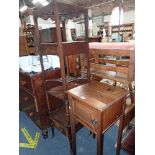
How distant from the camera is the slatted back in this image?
1361 millimetres

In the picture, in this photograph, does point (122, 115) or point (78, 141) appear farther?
point (78, 141)

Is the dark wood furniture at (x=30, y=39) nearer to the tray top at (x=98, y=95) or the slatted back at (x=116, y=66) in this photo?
the slatted back at (x=116, y=66)

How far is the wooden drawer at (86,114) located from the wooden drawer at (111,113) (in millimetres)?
60

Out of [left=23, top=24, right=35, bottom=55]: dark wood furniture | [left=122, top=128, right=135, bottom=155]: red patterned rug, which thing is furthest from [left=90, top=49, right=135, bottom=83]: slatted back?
[left=23, top=24, right=35, bottom=55]: dark wood furniture

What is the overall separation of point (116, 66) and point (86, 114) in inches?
26.1

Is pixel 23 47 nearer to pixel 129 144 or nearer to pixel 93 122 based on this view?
pixel 93 122

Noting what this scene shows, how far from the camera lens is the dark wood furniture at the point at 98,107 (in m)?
1.02

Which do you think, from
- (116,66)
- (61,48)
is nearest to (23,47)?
(61,48)

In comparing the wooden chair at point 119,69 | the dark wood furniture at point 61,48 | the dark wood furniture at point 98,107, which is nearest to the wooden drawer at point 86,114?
the dark wood furniture at point 98,107
